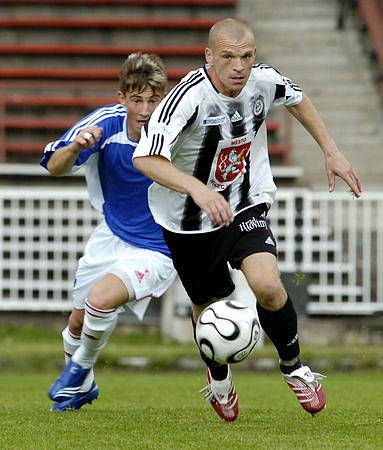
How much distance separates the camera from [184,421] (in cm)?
739

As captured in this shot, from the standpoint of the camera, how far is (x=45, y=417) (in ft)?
25.2

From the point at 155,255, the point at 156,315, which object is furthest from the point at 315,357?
the point at 155,255

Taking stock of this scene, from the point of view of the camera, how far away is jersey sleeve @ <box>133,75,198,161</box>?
661 cm

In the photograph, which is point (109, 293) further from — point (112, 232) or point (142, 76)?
point (142, 76)

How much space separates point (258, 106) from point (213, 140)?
0.35m

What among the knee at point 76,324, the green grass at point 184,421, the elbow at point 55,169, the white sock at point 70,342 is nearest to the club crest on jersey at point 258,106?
the elbow at point 55,169

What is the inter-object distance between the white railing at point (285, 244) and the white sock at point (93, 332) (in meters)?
6.38

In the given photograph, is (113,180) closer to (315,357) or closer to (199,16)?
(315,357)

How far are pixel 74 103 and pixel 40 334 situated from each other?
3.62 m

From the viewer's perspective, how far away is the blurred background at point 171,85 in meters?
14.4

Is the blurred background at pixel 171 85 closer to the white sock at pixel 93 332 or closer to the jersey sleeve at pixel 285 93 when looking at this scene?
the white sock at pixel 93 332

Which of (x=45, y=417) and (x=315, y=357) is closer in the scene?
(x=45, y=417)

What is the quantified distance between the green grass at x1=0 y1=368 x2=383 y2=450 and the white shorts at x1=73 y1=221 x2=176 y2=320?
2.42ft

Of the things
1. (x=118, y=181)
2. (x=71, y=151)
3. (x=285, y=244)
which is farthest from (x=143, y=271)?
(x=285, y=244)
